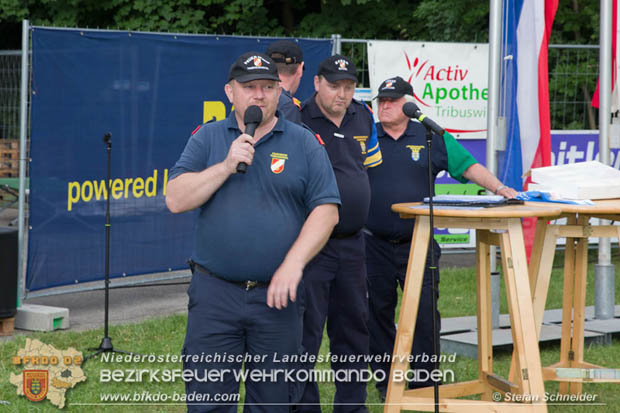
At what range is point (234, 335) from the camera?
13.2 ft

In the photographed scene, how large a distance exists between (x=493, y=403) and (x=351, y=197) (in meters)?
1.45

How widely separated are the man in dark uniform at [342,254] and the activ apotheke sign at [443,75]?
16.8ft

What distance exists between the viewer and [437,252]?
600 cm

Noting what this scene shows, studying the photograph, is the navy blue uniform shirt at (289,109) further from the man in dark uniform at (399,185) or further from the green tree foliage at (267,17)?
the green tree foliage at (267,17)

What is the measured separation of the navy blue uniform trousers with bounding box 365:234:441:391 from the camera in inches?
233

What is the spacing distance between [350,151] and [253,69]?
1.57 metres

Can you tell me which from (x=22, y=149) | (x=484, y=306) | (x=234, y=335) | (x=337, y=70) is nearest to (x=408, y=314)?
(x=484, y=306)

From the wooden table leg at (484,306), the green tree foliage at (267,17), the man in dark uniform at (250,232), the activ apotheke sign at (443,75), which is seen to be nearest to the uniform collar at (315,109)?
the wooden table leg at (484,306)

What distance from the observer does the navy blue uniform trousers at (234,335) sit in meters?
3.97

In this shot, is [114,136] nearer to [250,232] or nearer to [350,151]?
[350,151]

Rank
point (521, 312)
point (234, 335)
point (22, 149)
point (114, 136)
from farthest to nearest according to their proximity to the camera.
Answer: point (114, 136) < point (22, 149) < point (521, 312) < point (234, 335)

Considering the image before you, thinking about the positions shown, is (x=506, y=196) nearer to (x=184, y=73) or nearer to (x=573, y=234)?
(x=573, y=234)

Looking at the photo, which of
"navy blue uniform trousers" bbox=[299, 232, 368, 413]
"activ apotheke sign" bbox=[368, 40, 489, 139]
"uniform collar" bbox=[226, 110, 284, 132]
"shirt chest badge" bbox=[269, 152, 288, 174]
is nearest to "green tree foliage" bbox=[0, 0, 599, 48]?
"activ apotheke sign" bbox=[368, 40, 489, 139]

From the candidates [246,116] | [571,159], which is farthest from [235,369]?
[571,159]
